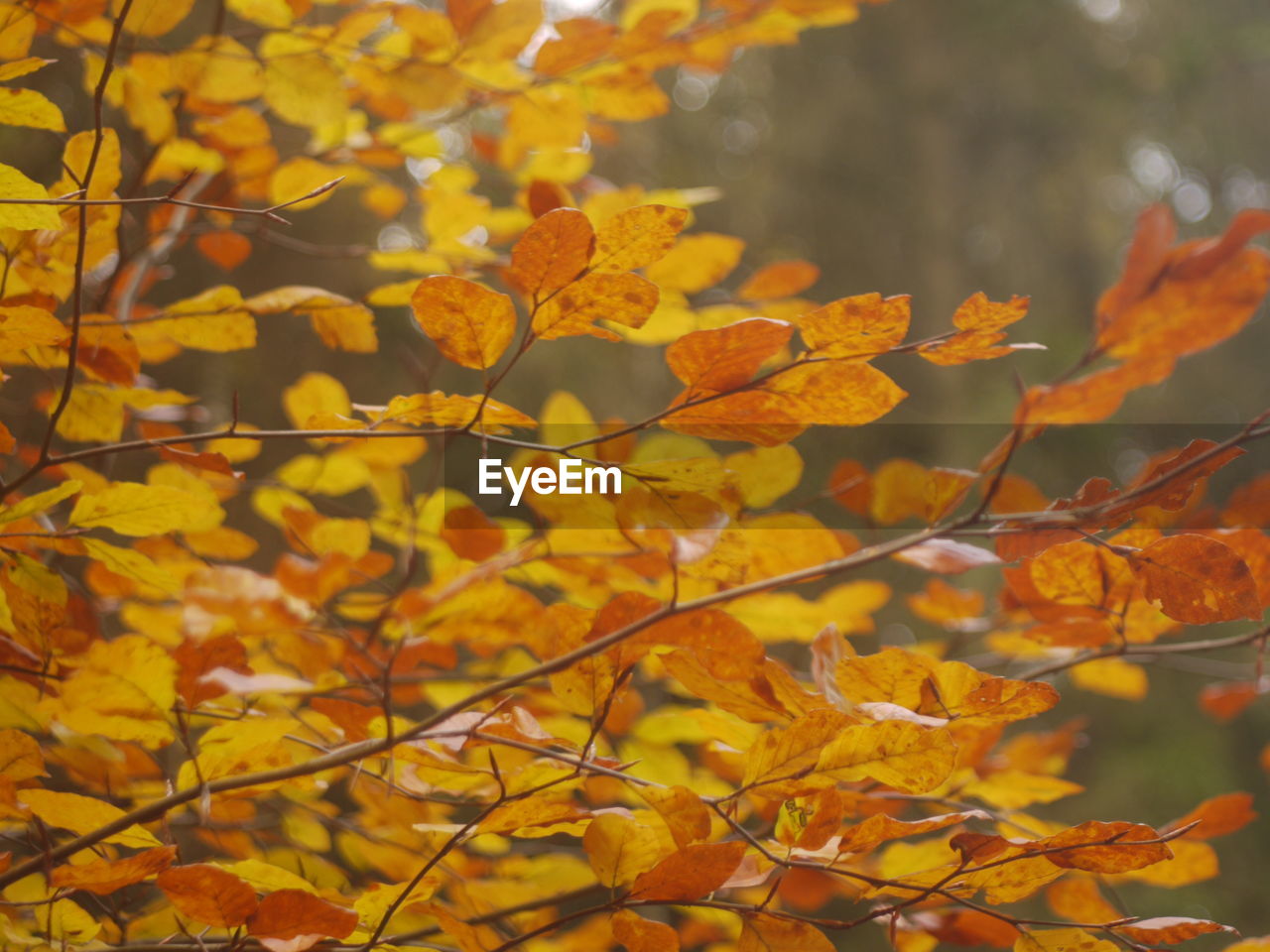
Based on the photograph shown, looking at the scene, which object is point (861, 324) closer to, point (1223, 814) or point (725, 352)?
point (725, 352)

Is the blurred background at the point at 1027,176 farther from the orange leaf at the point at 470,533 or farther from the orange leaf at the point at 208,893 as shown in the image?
the orange leaf at the point at 208,893

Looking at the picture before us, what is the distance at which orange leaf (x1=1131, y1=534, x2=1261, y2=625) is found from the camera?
1.11 ft

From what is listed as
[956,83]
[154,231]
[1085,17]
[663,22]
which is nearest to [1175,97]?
[1085,17]

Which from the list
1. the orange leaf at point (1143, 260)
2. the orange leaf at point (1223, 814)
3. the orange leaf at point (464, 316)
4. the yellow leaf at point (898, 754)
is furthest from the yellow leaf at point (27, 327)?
the orange leaf at point (1223, 814)

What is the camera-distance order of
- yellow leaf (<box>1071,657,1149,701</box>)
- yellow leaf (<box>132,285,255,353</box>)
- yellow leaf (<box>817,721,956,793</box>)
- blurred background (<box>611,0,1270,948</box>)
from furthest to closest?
blurred background (<box>611,0,1270,948</box>), yellow leaf (<box>1071,657,1149,701</box>), yellow leaf (<box>132,285,255,353</box>), yellow leaf (<box>817,721,956,793</box>)

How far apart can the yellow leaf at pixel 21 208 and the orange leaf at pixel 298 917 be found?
266 mm

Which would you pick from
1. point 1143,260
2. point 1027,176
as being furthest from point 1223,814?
point 1027,176

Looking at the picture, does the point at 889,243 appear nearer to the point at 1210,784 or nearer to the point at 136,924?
the point at 1210,784

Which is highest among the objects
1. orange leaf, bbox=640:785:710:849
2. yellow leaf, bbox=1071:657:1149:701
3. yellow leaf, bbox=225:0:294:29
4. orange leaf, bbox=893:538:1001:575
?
yellow leaf, bbox=225:0:294:29

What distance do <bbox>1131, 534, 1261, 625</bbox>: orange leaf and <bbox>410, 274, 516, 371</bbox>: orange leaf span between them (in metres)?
0.27

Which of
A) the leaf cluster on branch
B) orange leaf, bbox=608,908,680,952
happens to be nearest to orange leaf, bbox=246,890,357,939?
the leaf cluster on branch

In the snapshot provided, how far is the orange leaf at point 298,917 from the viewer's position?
33cm

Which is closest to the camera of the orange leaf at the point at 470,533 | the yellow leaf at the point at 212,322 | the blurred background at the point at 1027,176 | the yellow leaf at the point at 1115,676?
the yellow leaf at the point at 212,322

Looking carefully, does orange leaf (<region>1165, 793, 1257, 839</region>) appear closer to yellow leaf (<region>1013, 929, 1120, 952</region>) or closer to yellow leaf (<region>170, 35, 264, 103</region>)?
yellow leaf (<region>1013, 929, 1120, 952</region>)
